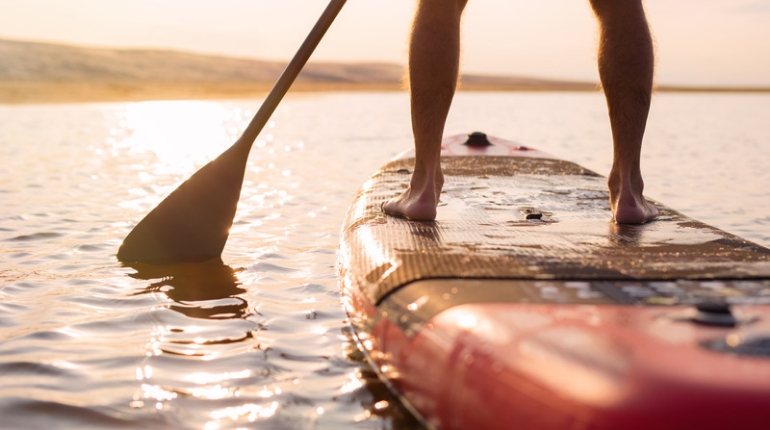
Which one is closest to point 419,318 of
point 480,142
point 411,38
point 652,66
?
point 411,38

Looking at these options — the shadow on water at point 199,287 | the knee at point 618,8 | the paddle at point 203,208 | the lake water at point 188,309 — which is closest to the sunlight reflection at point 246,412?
the lake water at point 188,309

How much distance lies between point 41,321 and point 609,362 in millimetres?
2047

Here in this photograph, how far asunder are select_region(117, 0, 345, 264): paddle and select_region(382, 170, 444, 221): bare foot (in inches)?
34.9

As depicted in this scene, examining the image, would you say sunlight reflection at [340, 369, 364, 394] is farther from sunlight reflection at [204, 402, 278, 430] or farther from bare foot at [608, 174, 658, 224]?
bare foot at [608, 174, 658, 224]

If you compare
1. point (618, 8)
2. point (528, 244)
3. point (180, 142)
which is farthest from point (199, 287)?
point (180, 142)

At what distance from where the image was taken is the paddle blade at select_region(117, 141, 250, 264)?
10.6ft

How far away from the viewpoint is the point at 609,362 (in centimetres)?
128

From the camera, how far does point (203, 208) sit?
3.25 meters

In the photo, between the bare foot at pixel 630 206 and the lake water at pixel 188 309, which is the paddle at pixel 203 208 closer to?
the lake water at pixel 188 309

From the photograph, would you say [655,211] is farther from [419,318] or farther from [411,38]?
[419,318]

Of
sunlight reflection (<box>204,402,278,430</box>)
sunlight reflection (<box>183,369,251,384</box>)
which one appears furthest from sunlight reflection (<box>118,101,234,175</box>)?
sunlight reflection (<box>204,402,278,430</box>)

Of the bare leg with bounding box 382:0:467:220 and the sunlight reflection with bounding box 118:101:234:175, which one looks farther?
the sunlight reflection with bounding box 118:101:234:175

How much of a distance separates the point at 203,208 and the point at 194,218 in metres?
0.06

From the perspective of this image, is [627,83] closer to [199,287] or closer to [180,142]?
[199,287]
